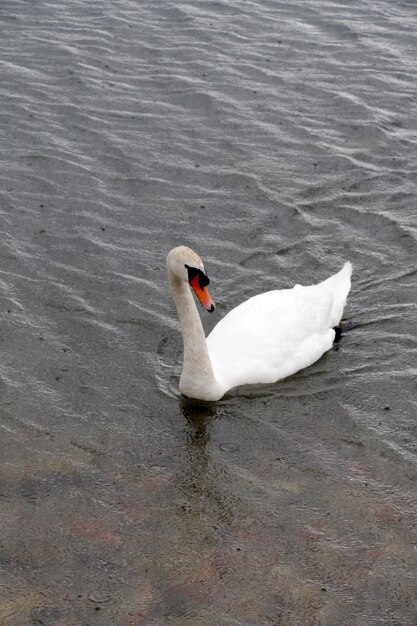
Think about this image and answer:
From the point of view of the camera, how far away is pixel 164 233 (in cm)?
1141

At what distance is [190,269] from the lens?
8578mm

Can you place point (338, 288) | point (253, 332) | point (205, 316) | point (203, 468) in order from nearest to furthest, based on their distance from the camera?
point (203, 468), point (253, 332), point (338, 288), point (205, 316)

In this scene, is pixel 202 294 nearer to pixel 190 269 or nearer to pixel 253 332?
pixel 190 269

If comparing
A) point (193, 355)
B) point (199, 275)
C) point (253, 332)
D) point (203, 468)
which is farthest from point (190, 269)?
point (203, 468)

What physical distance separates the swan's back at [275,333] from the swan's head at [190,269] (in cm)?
82

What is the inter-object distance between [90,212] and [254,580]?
19.1 ft

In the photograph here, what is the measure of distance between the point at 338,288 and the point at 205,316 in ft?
4.35

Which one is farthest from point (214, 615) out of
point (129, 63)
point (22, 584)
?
point (129, 63)

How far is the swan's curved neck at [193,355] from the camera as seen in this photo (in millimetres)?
8844

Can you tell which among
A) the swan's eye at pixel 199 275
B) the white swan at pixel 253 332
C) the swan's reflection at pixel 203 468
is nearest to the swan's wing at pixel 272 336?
the white swan at pixel 253 332

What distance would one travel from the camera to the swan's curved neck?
8.84 meters

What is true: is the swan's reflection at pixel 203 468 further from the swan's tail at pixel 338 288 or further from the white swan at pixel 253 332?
the swan's tail at pixel 338 288

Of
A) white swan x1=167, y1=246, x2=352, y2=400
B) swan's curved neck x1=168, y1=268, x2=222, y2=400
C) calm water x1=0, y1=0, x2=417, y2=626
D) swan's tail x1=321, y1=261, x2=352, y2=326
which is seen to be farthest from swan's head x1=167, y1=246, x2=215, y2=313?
swan's tail x1=321, y1=261, x2=352, y2=326

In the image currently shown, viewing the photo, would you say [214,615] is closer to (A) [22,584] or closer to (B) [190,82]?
(A) [22,584]
